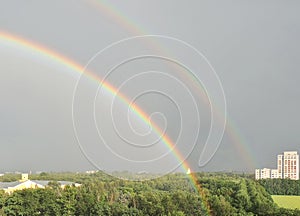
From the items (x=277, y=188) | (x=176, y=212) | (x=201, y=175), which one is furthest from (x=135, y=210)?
(x=277, y=188)

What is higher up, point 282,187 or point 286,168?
point 286,168

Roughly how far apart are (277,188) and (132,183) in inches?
763

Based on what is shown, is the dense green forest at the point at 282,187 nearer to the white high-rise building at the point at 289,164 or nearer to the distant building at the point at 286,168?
the distant building at the point at 286,168

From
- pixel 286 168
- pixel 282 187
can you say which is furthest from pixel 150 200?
pixel 286 168

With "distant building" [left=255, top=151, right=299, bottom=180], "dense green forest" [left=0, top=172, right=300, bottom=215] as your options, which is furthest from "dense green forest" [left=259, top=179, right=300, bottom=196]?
"distant building" [left=255, top=151, right=299, bottom=180]

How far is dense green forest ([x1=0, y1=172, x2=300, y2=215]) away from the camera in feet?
79.5

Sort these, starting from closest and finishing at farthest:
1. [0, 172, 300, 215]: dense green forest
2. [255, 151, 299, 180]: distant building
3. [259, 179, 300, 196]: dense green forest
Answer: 1. [0, 172, 300, 215]: dense green forest
2. [259, 179, 300, 196]: dense green forest
3. [255, 151, 299, 180]: distant building

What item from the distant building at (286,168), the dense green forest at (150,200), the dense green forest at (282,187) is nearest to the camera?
the dense green forest at (150,200)

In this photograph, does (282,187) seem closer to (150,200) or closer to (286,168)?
(286,168)

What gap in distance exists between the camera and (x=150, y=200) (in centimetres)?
2547

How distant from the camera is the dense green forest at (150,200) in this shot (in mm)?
24219

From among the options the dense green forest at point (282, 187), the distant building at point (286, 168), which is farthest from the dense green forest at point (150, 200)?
the distant building at point (286, 168)

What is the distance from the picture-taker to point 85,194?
28.6 metres

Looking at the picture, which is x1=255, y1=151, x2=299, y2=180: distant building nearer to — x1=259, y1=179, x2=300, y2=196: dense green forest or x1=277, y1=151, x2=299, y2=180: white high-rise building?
x1=277, y1=151, x2=299, y2=180: white high-rise building
